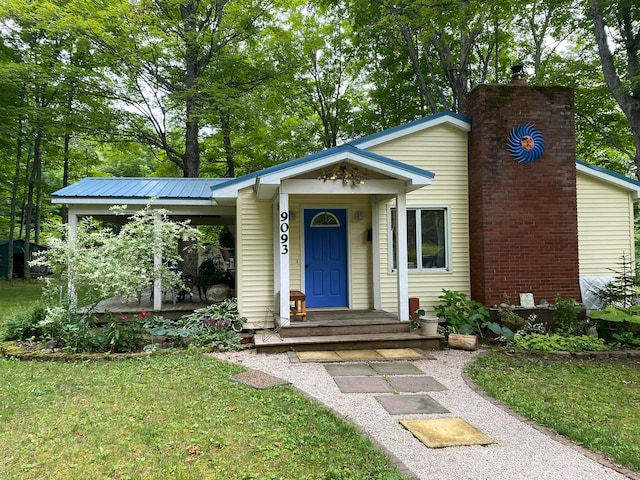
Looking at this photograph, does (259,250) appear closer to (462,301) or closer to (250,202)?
(250,202)

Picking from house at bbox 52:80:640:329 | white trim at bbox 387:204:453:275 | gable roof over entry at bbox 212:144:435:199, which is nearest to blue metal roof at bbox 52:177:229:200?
house at bbox 52:80:640:329

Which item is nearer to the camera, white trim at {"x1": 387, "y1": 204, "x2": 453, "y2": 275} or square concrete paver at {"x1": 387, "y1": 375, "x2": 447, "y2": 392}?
square concrete paver at {"x1": 387, "y1": 375, "x2": 447, "y2": 392}

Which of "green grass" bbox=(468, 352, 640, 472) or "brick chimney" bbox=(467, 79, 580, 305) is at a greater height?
"brick chimney" bbox=(467, 79, 580, 305)

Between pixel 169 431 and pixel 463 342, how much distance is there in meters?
4.93

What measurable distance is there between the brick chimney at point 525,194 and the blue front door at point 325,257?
8.86 feet

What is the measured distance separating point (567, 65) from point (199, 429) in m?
15.0

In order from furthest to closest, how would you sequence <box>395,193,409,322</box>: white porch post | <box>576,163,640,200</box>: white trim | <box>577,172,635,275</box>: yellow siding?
1. <box>577,172,635,275</box>: yellow siding
2. <box>576,163,640,200</box>: white trim
3. <box>395,193,409,322</box>: white porch post

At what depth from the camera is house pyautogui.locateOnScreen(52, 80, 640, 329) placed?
7578mm

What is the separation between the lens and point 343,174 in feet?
23.1

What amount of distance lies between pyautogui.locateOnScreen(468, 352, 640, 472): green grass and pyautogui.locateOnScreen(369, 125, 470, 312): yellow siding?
2.17m

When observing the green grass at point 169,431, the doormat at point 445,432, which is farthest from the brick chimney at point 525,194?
the green grass at point 169,431

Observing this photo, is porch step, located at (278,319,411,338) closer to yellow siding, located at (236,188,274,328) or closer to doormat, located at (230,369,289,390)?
yellow siding, located at (236,188,274,328)

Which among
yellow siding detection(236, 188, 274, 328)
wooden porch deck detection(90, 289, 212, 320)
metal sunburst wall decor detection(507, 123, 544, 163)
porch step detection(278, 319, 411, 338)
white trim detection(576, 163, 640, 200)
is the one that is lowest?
porch step detection(278, 319, 411, 338)

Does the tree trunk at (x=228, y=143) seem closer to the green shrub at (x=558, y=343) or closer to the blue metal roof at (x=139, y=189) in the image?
the blue metal roof at (x=139, y=189)
